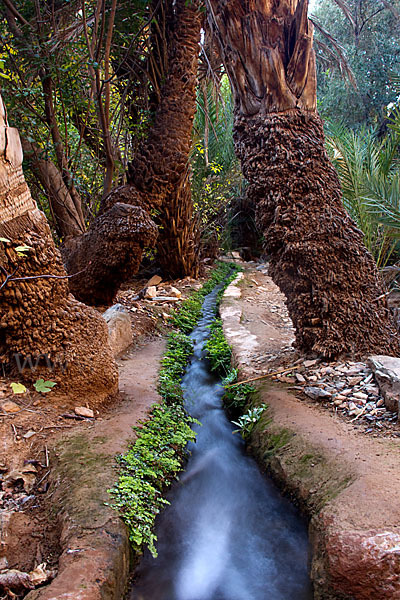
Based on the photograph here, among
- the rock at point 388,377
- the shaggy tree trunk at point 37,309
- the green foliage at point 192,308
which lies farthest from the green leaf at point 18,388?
the green foliage at point 192,308

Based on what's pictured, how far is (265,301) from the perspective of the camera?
25.4ft

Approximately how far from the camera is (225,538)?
2.66 m

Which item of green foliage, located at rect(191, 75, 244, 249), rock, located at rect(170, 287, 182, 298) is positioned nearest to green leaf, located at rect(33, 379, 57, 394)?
rock, located at rect(170, 287, 182, 298)

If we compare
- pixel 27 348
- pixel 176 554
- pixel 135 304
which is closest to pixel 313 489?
pixel 176 554

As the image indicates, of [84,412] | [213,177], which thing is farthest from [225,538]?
[213,177]

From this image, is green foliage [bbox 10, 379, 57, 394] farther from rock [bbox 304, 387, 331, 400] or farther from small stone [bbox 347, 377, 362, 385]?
small stone [bbox 347, 377, 362, 385]

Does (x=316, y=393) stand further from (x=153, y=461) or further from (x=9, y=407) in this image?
(x=9, y=407)

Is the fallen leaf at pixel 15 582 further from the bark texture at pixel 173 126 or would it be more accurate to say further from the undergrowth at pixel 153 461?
the bark texture at pixel 173 126

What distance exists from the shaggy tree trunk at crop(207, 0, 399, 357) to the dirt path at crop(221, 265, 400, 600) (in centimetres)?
74

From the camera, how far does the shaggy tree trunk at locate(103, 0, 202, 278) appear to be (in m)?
5.69

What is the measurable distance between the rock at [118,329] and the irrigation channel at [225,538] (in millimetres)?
1475

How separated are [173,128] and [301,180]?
290 centimetres

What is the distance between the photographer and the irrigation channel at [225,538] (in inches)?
88.7

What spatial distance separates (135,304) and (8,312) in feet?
11.6
